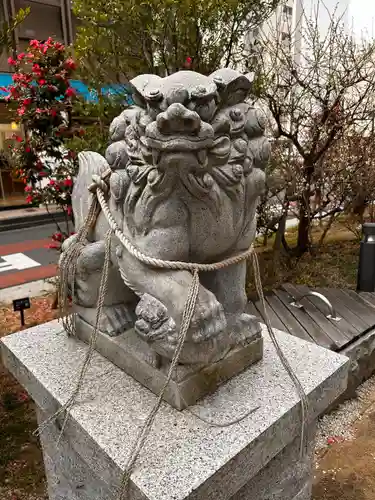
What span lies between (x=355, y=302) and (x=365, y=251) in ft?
1.92

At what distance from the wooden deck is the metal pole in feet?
0.32

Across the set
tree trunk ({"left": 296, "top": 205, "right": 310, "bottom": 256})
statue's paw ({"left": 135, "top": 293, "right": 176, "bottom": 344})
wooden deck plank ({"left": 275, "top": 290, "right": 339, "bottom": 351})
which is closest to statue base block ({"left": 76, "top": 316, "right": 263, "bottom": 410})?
statue's paw ({"left": 135, "top": 293, "right": 176, "bottom": 344})

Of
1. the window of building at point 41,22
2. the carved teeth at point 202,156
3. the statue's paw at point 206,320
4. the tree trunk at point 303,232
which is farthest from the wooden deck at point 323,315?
the window of building at point 41,22

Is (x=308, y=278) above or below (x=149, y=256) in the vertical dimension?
below

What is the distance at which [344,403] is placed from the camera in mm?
3014

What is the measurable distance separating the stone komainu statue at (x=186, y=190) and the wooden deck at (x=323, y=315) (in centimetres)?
169

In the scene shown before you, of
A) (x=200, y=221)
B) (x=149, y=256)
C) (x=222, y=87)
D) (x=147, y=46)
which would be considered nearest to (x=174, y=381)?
(x=149, y=256)

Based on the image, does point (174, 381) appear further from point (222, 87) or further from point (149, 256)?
point (222, 87)

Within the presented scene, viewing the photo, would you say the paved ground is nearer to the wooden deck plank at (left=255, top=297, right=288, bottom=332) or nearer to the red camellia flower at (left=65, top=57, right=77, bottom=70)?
the red camellia flower at (left=65, top=57, right=77, bottom=70)

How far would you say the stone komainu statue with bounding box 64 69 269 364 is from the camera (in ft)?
3.57

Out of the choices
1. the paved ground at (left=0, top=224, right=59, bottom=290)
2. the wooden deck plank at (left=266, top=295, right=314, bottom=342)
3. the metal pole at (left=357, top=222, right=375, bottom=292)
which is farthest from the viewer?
the paved ground at (left=0, top=224, right=59, bottom=290)

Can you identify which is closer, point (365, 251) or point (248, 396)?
point (248, 396)

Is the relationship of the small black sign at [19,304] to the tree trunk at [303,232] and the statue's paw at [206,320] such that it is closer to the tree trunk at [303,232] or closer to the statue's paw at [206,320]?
the statue's paw at [206,320]

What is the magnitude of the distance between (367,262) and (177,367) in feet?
9.82
